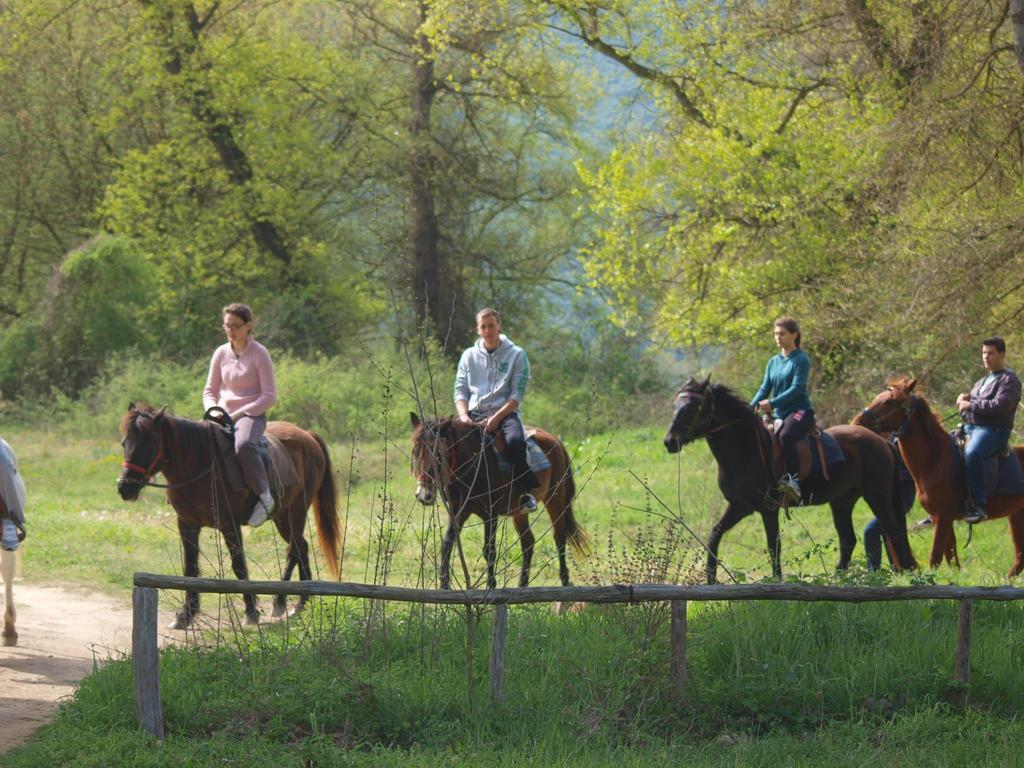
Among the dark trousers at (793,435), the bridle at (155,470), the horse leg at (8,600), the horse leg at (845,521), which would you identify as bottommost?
the horse leg at (8,600)

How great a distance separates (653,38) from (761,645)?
19.2 meters

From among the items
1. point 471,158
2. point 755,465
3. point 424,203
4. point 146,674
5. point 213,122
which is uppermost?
point 213,122

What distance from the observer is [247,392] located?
1134cm

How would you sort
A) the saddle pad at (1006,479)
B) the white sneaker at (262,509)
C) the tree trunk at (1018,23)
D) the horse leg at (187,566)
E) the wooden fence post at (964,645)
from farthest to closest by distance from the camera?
the tree trunk at (1018,23) → the saddle pad at (1006,479) → the white sneaker at (262,509) → the horse leg at (187,566) → the wooden fence post at (964,645)

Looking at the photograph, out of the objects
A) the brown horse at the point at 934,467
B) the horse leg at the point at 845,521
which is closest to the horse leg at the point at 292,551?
the horse leg at the point at 845,521

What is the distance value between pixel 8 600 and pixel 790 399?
22.9ft

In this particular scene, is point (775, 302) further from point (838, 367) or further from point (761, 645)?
point (761, 645)

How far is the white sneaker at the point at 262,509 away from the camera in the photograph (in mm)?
11375

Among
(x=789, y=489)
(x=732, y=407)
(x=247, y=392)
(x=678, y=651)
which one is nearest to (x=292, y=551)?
(x=247, y=392)

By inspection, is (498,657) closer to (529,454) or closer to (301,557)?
(529,454)

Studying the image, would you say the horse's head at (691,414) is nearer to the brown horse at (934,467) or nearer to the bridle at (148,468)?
the brown horse at (934,467)

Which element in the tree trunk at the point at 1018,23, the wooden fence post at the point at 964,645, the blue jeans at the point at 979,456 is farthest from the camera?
the tree trunk at the point at 1018,23

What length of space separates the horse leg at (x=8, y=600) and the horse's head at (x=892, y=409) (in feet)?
24.4

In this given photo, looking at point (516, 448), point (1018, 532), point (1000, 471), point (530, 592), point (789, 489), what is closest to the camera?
point (530, 592)
